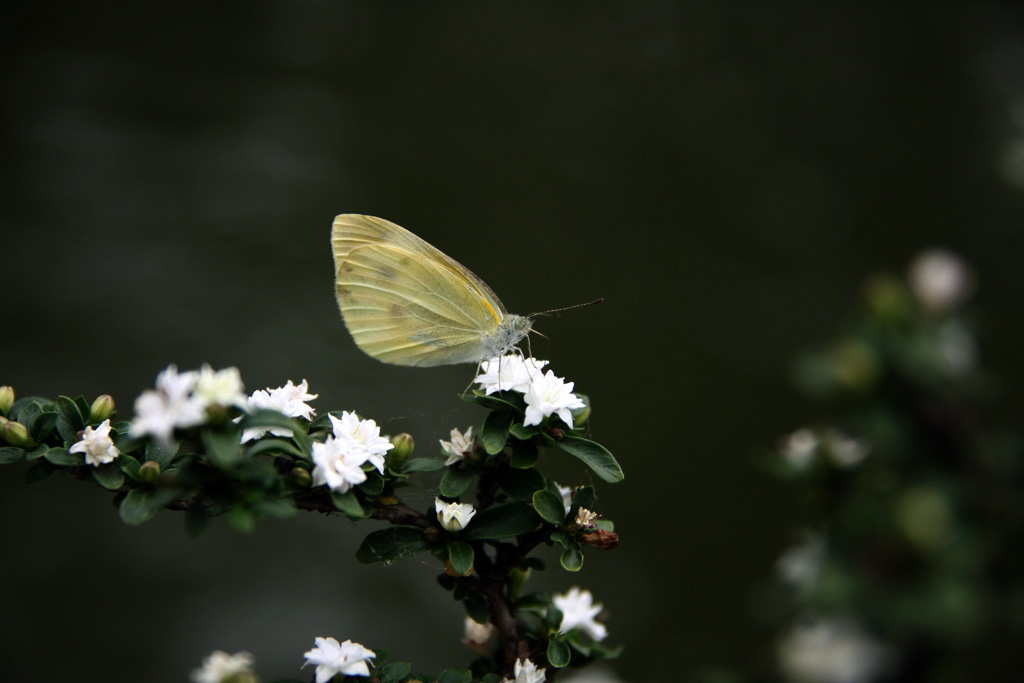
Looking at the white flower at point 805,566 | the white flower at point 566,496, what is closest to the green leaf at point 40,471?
the white flower at point 566,496

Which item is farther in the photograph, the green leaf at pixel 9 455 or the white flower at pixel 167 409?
the green leaf at pixel 9 455

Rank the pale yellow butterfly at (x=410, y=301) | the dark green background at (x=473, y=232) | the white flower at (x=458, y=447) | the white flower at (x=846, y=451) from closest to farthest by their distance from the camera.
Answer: the white flower at (x=846, y=451) → the white flower at (x=458, y=447) → the pale yellow butterfly at (x=410, y=301) → the dark green background at (x=473, y=232)

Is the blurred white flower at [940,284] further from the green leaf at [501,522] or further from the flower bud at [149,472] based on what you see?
the flower bud at [149,472]

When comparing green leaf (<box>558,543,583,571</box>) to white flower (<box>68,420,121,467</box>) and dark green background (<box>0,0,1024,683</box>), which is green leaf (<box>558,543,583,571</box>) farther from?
dark green background (<box>0,0,1024,683</box>)

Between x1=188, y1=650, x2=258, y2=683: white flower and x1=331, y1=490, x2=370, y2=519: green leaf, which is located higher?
x1=331, y1=490, x2=370, y2=519: green leaf

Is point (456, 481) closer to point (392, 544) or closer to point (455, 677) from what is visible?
point (392, 544)

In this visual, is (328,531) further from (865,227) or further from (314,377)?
(865,227)

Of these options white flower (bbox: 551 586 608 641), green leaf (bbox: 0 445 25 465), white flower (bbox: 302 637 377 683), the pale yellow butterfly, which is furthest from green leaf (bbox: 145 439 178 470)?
the pale yellow butterfly
